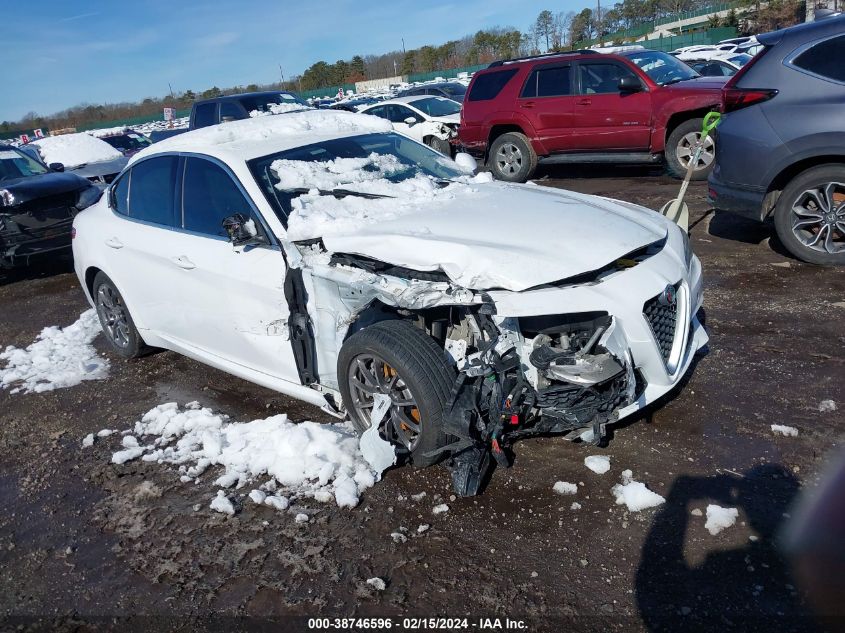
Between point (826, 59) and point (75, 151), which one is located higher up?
point (826, 59)

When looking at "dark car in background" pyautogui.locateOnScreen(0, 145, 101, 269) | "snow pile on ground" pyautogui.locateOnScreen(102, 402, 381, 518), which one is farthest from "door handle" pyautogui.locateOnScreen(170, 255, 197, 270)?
"dark car in background" pyautogui.locateOnScreen(0, 145, 101, 269)

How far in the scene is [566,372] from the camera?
114 inches

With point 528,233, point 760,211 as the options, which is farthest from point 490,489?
point 760,211

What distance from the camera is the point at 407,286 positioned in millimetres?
3162

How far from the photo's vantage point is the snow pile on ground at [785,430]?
3.33m

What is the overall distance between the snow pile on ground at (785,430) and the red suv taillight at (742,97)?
3304 millimetres

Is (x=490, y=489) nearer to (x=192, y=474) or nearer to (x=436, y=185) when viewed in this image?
(x=192, y=474)

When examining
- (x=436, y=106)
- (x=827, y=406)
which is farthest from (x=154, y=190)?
(x=436, y=106)

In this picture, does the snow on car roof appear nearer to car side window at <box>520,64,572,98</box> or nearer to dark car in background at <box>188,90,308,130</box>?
car side window at <box>520,64,572,98</box>

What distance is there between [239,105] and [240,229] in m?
9.57

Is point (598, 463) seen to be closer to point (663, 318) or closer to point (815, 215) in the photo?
point (663, 318)

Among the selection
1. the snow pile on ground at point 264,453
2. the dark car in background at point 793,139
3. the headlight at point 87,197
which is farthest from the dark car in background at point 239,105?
the snow pile on ground at point 264,453

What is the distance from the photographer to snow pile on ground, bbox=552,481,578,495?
10.3ft

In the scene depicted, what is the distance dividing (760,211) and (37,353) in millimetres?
6581
